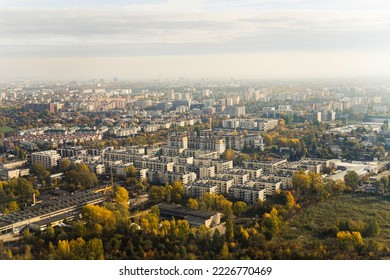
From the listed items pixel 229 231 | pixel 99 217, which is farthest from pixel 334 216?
pixel 99 217

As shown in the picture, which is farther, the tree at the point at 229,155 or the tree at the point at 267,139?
the tree at the point at 267,139

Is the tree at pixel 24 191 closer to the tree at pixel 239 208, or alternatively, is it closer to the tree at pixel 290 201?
the tree at pixel 239 208

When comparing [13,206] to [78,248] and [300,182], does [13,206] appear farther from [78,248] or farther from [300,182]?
[300,182]

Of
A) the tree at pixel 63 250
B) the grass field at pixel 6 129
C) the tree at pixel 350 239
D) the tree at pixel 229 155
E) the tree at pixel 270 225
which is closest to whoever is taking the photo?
the tree at pixel 63 250

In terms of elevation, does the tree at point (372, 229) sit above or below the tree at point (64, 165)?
below

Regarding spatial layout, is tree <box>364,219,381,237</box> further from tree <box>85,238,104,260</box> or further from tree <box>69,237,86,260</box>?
tree <box>69,237,86,260</box>

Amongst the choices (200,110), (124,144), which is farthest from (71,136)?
(200,110)

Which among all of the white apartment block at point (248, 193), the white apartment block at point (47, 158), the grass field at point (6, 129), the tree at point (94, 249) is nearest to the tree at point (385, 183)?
Result: the white apartment block at point (248, 193)
